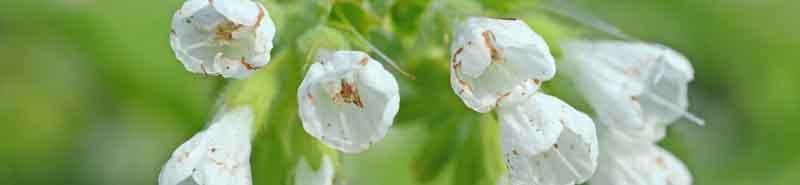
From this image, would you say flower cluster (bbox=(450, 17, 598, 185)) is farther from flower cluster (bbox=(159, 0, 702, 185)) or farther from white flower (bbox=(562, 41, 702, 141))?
white flower (bbox=(562, 41, 702, 141))

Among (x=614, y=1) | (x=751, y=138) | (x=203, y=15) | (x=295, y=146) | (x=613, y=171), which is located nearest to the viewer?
(x=203, y=15)

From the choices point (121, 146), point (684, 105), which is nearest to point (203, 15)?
point (684, 105)

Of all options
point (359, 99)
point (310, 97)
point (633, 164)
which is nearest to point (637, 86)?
point (633, 164)

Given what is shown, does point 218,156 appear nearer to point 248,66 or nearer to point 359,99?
point 248,66

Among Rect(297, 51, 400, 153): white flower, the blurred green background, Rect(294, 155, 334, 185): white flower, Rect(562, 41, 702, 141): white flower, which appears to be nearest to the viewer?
Rect(297, 51, 400, 153): white flower

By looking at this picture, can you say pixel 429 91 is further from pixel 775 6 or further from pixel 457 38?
pixel 775 6

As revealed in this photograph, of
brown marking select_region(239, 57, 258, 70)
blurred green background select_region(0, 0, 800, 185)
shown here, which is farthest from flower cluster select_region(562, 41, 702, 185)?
blurred green background select_region(0, 0, 800, 185)
